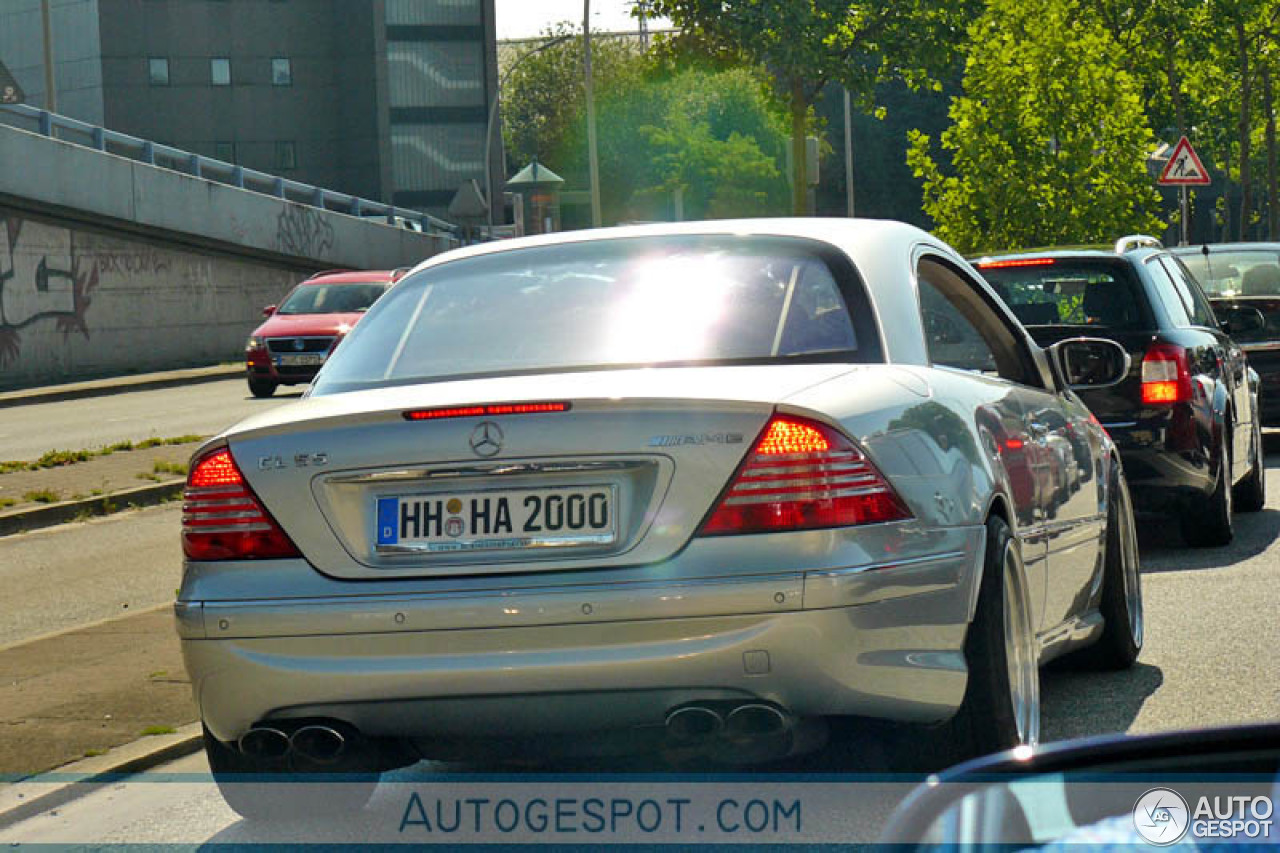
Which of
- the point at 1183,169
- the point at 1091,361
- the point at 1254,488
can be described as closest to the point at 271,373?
the point at 1183,169

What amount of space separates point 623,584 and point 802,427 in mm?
514

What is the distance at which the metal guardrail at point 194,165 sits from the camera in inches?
1478

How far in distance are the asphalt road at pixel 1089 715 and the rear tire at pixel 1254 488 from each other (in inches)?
114

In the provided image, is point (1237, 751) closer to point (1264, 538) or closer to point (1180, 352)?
point (1180, 352)

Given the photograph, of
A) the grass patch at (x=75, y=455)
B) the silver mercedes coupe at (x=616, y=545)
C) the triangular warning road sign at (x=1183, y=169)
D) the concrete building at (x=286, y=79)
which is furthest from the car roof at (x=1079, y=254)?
the concrete building at (x=286, y=79)

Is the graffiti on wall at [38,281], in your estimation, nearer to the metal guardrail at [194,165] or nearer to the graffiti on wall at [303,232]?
the metal guardrail at [194,165]

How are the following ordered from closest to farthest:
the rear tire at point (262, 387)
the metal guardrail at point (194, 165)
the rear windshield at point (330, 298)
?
the rear tire at point (262, 387) < the rear windshield at point (330, 298) < the metal guardrail at point (194, 165)

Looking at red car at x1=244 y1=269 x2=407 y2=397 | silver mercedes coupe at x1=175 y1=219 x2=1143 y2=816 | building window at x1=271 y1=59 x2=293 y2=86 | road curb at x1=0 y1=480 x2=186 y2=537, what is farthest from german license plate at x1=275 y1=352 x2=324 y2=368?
building window at x1=271 y1=59 x2=293 y2=86

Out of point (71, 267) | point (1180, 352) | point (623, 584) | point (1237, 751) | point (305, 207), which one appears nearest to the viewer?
point (1237, 751)

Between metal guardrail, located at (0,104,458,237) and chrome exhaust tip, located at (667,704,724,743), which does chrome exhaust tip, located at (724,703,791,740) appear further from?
metal guardrail, located at (0,104,458,237)

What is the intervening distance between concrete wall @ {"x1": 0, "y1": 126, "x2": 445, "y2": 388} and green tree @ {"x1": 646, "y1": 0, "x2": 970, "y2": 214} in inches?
384

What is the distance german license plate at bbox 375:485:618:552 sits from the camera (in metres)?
4.59

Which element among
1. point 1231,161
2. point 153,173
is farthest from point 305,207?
point 1231,161

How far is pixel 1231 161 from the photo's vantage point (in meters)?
72.4
